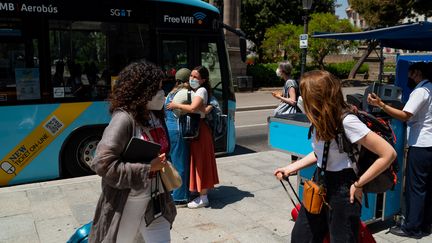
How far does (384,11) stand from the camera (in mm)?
28797

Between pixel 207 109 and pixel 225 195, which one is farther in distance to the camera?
pixel 225 195

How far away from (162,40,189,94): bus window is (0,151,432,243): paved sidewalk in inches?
73.0

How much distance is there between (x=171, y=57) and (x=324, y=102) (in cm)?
510

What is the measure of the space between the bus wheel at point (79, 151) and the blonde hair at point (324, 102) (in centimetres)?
486

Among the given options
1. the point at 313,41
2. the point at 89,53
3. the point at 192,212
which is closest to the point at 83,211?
the point at 192,212

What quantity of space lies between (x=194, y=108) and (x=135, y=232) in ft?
7.30

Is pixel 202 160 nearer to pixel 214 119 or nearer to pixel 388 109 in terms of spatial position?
pixel 214 119

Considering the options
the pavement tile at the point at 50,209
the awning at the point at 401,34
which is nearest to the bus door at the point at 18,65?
the pavement tile at the point at 50,209

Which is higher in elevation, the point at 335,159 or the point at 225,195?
the point at 335,159

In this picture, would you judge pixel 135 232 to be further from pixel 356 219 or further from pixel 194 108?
pixel 194 108

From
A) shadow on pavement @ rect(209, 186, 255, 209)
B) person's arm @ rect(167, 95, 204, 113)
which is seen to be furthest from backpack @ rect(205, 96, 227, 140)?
shadow on pavement @ rect(209, 186, 255, 209)

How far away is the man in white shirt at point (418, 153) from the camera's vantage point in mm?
4000

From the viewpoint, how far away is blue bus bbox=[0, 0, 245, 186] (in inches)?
Result: 240

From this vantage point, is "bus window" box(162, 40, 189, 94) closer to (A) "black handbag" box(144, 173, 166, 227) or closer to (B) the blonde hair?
(A) "black handbag" box(144, 173, 166, 227)
